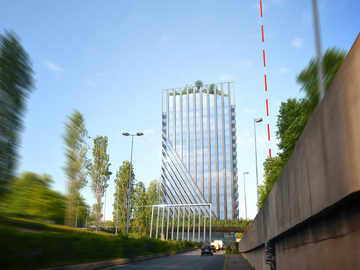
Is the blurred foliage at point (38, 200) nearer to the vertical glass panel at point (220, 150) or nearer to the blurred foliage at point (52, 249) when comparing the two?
the blurred foliage at point (52, 249)

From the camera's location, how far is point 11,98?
44.1 feet

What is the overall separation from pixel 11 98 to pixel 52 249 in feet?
20.4

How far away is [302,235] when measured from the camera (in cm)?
725

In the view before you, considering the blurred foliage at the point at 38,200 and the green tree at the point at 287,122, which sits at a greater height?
the green tree at the point at 287,122

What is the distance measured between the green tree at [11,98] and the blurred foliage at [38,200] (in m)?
3.20

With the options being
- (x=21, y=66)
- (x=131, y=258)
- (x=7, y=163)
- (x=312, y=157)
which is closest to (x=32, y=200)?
(x=7, y=163)

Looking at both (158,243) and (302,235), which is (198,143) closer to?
(158,243)

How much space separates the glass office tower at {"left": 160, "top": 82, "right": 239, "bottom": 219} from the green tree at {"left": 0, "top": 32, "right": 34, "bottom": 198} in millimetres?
107273

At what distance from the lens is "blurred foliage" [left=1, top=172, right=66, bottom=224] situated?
16344 millimetres

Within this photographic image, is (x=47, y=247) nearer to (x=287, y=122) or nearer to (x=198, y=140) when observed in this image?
(x=287, y=122)

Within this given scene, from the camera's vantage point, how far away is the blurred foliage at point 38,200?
16344 millimetres

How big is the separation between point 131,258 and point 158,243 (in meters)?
9.37

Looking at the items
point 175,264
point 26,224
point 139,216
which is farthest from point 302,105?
point 139,216

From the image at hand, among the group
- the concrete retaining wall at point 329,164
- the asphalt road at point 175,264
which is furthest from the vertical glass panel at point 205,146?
the concrete retaining wall at point 329,164
